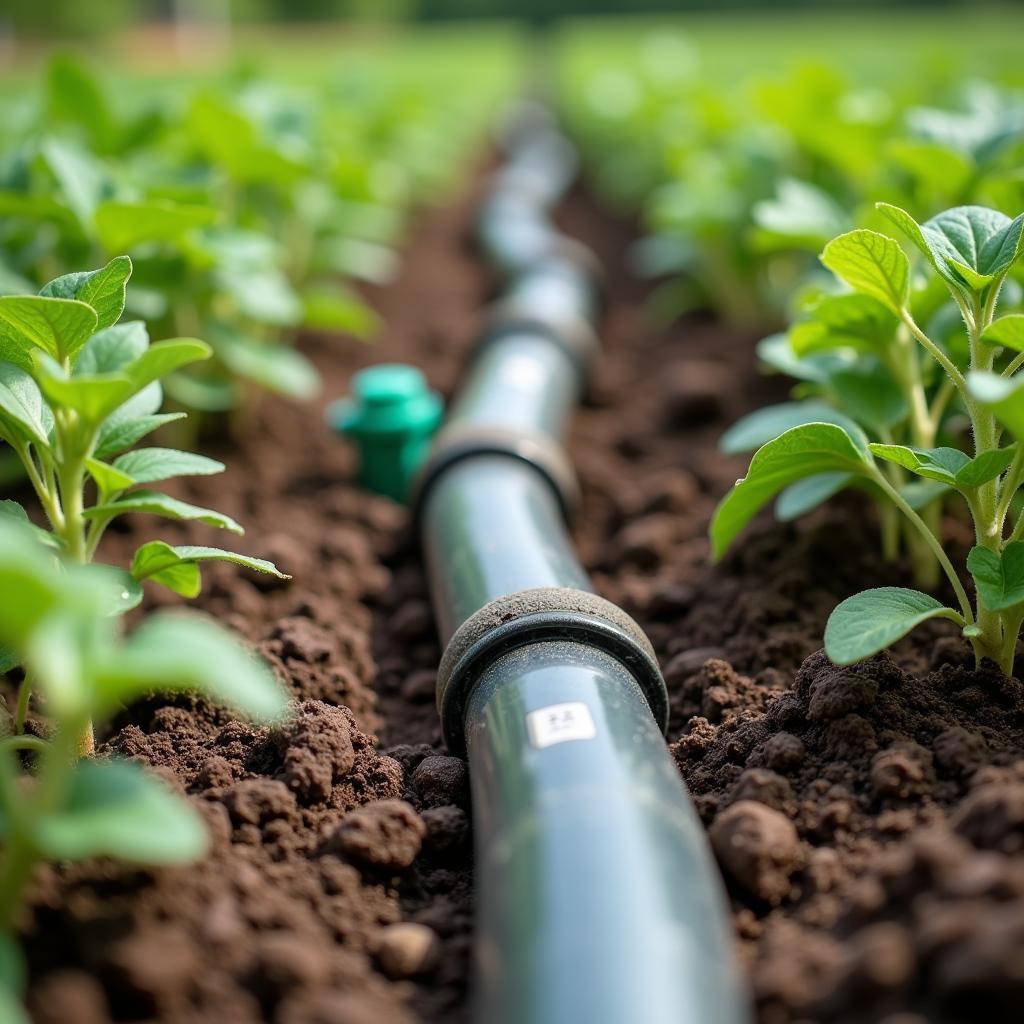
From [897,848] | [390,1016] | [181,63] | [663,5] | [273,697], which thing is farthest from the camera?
[663,5]

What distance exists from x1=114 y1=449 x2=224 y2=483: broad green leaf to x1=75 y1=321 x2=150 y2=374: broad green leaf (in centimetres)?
17

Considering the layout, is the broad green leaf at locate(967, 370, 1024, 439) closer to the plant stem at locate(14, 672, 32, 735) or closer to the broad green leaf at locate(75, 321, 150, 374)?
the broad green leaf at locate(75, 321, 150, 374)

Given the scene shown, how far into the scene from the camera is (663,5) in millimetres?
28359

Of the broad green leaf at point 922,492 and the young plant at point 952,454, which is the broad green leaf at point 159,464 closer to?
the young plant at point 952,454

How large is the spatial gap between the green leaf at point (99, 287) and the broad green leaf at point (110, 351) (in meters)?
0.11

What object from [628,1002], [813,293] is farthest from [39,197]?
[628,1002]

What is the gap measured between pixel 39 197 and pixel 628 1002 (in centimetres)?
184

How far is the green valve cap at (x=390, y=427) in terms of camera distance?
2.65 meters

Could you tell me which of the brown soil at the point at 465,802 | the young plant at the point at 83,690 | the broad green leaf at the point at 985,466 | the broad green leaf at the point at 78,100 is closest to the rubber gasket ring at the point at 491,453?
the brown soil at the point at 465,802

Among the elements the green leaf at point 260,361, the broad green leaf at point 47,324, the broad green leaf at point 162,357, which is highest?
the green leaf at point 260,361

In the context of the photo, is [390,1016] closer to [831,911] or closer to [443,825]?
[443,825]

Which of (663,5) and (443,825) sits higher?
(663,5)

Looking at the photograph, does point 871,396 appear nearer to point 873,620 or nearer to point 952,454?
point 952,454

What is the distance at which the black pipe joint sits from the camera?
1624mm
